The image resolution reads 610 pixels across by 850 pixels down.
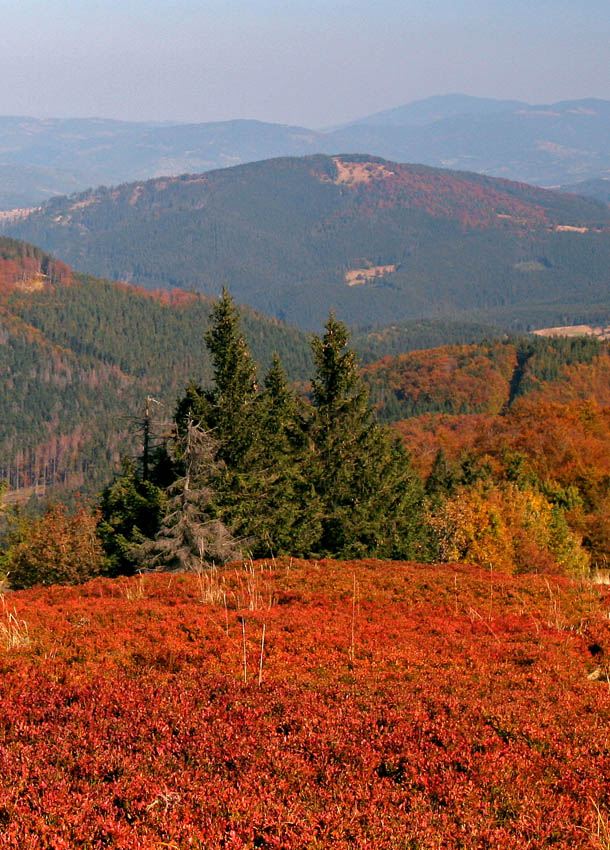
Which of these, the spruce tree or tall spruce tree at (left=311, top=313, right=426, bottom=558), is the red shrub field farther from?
tall spruce tree at (left=311, top=313, right=426, bottom=558)

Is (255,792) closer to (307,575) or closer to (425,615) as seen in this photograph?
(425,615)

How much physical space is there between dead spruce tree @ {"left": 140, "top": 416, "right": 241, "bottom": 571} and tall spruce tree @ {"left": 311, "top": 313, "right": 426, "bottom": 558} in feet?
27.4

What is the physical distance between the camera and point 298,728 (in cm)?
875

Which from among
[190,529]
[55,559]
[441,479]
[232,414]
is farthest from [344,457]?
[441,479]

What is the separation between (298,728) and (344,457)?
27850 mm

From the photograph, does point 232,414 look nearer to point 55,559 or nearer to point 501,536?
point 55,559

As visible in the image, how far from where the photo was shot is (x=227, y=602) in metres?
16.5

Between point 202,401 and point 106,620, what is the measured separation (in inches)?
707

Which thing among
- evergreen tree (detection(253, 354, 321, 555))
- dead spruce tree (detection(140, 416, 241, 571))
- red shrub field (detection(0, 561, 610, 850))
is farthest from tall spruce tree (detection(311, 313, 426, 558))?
red shrub field (detection(0, 561, 610, 850))

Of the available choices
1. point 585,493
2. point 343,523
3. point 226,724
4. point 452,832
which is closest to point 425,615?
point 226,724

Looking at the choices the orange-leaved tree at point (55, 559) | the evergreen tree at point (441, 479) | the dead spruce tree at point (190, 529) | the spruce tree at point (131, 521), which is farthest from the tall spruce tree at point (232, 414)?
the evergreen tree at point (441, 479)

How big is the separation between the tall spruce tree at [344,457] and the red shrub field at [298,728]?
1953 centimetres

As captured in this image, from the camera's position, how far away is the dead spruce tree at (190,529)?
26.7m

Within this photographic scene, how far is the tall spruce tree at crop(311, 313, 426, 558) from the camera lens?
117 ft
